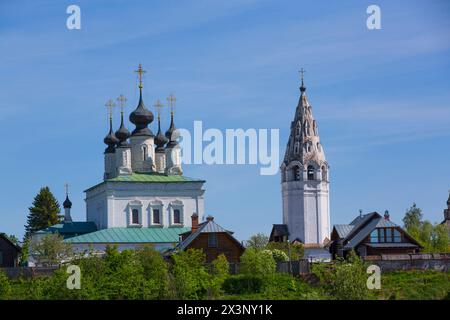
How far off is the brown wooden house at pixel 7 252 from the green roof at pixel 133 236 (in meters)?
5.67

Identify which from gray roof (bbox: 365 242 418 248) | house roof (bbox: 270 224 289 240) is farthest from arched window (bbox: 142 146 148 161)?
gray roof (bbox: 365 242 418 248)

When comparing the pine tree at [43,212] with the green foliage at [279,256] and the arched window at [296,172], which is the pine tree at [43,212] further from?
the green foliage at [279,256]

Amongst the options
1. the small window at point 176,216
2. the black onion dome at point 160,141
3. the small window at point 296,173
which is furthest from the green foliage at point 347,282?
the small window at point 296,173

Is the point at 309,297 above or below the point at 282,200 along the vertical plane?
below

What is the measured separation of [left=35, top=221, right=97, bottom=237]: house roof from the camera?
82.5 m

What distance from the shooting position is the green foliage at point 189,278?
155ft

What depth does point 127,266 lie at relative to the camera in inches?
1949

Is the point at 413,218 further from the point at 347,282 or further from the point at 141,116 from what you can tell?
the point at 347,282

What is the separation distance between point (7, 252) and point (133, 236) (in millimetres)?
10519

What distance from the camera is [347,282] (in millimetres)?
46688
